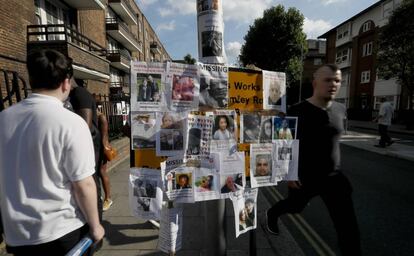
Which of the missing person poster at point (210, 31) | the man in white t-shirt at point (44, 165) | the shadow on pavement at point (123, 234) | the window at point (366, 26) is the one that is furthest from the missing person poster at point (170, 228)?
the window at point (366, 26)

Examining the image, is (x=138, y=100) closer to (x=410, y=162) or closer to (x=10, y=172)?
(x=10, y=172)

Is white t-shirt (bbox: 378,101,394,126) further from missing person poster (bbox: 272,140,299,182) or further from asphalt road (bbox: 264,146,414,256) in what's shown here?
missing person poster (bbox: 272,140,299,182)

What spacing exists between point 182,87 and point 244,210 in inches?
48.2

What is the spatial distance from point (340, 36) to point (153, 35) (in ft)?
106

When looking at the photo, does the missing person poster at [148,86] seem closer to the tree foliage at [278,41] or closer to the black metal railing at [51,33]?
the black metal railing at [51,33]

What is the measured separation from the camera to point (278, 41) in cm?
2930

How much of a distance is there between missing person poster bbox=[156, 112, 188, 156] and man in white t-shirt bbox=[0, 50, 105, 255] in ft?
Result: 1.90

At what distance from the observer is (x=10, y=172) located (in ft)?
4.51

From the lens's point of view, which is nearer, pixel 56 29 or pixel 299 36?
pixel 56 29

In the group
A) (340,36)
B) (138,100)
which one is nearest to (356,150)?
(138,100)

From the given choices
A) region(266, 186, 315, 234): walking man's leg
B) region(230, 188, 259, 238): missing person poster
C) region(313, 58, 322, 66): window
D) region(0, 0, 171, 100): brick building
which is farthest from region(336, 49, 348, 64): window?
region(230, 188, 259, 238): missing person poster

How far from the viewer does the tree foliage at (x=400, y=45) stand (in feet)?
51.3

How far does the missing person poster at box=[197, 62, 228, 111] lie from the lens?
6.77 ft

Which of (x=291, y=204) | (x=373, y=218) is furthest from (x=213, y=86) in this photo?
(x=373, y=218)
